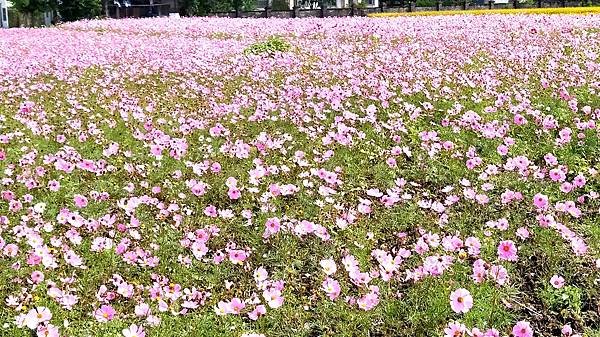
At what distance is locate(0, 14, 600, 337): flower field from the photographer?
3752 millimetres

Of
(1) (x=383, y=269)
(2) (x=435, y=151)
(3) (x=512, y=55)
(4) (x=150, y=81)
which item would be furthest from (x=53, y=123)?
(3) (x=512, y=55)

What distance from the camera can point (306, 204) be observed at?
5.21m

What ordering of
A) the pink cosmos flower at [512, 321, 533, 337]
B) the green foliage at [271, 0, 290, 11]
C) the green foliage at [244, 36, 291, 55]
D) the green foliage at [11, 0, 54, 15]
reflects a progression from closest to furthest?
the pink cosmos flower at [512, 321, 533, 337] < the green foliage at [244, 36, 291, 55] < the green foliage at [11, 0, 54, 15] < the green foliage at [271, 0, 290, 11]

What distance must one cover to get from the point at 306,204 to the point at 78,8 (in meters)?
40.6

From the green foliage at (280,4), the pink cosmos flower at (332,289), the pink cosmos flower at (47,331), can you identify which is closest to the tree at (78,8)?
the green foliage at (280,4)

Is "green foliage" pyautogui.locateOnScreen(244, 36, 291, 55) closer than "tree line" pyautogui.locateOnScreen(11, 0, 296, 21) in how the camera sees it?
Yes

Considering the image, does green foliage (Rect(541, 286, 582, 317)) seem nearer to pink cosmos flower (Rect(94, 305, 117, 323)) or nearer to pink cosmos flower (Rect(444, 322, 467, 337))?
pink cosmos flower (Rect(444, 322, 467, 337))

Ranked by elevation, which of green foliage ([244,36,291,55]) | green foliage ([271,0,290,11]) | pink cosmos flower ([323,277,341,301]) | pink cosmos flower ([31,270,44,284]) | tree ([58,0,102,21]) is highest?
green foliage ([271,0,290,11])

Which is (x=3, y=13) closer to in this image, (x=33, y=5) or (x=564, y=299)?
(x=33, y=5)

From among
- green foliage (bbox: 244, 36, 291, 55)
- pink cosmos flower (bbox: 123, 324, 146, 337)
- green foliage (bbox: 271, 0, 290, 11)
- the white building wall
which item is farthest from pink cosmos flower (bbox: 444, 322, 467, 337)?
the white building wall

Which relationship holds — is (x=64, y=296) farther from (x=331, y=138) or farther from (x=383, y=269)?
(x=331, y=138)

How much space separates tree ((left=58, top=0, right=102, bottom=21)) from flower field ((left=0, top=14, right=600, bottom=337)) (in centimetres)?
3344

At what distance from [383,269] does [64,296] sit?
1.87 meters

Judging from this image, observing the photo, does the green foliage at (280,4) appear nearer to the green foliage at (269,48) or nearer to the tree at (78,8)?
the tree at (78,8)
